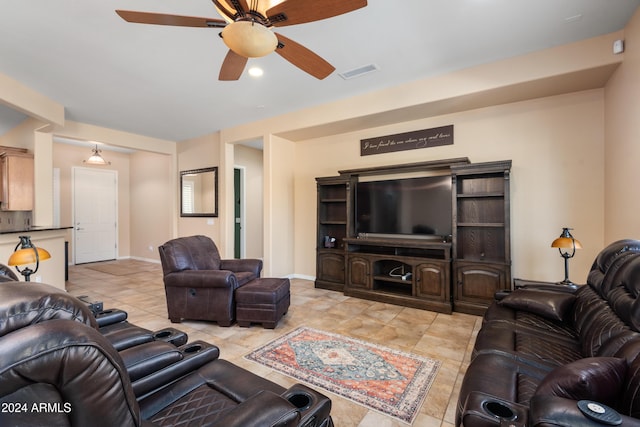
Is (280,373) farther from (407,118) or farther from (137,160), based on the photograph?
(137,160)

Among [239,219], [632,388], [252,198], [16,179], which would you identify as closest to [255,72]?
[632,388]

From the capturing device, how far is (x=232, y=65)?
8.39 ft

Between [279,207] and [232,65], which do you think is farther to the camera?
[279,207]

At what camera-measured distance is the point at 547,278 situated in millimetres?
3492

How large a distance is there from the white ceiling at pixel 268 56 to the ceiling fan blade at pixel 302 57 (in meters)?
0.41

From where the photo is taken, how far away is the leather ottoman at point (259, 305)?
315 cm

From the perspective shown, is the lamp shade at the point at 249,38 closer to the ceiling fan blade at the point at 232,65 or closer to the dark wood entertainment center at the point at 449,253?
the ceiling fan blade at the point at 232,65

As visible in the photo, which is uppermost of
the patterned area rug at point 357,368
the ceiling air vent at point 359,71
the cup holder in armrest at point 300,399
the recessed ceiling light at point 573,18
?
the ceiling air vent at point 359,71

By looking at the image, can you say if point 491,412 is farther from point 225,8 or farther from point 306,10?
point 225,8

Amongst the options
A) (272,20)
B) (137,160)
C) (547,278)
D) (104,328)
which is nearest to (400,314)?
(547,278)

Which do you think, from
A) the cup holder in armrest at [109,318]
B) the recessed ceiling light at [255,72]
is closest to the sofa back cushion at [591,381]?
the cup holder in armrest at [109,318]

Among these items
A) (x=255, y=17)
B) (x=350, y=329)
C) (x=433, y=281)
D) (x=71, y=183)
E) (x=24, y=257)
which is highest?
(x=255, y=17)

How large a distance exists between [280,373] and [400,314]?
6.11ft

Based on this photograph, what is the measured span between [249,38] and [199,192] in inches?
200
